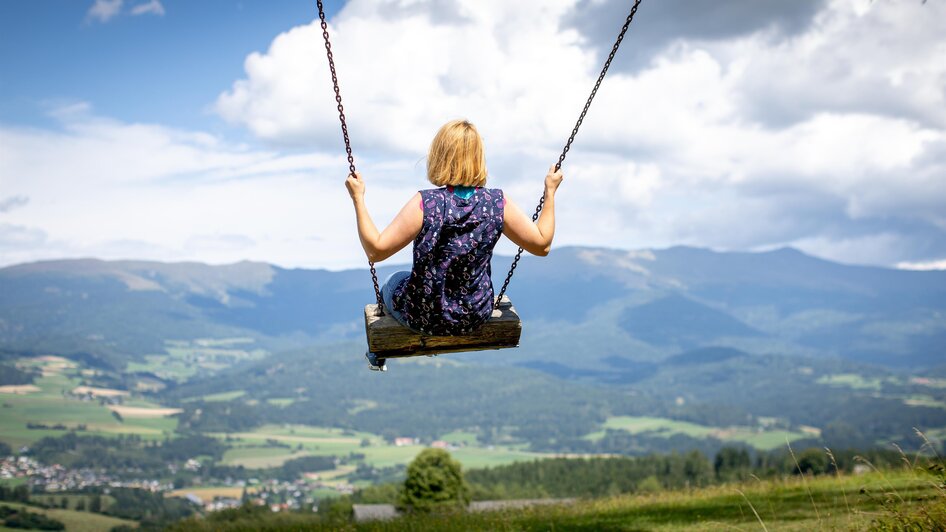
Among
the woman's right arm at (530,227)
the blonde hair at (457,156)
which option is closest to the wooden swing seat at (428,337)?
the woman's right arm at (530,227)

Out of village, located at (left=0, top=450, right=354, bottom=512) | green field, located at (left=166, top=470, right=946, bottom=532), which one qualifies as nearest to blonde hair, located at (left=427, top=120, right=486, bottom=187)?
green field, located at (left=166, top=470, right=946, bottom=532)

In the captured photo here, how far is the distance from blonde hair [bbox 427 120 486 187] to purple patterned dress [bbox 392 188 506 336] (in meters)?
0.12

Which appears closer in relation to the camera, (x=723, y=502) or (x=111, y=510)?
(x=723, y=502)

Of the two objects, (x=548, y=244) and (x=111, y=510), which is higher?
(x=548, y=244)

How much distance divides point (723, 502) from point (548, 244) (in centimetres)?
901

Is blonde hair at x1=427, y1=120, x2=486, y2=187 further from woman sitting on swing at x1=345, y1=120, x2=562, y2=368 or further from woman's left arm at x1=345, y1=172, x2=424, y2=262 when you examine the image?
woman's left arm at x1=345, y1=172, x2=424, y2=262

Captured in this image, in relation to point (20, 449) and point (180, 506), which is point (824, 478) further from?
point (20, 449)

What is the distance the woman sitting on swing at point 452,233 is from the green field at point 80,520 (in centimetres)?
8541

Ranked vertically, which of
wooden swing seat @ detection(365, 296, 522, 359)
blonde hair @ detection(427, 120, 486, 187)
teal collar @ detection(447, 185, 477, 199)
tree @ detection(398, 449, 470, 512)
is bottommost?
tree @ detection(398, 449, 470, 512)

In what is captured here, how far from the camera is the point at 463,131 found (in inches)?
217

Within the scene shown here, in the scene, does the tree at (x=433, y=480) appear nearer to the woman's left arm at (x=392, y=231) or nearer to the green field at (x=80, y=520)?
the woman's left arm at (x=392, y=231)

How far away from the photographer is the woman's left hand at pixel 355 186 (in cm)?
577

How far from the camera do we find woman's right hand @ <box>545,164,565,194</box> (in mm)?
6164

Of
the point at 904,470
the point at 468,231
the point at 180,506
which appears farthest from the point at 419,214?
the point at 180,506
